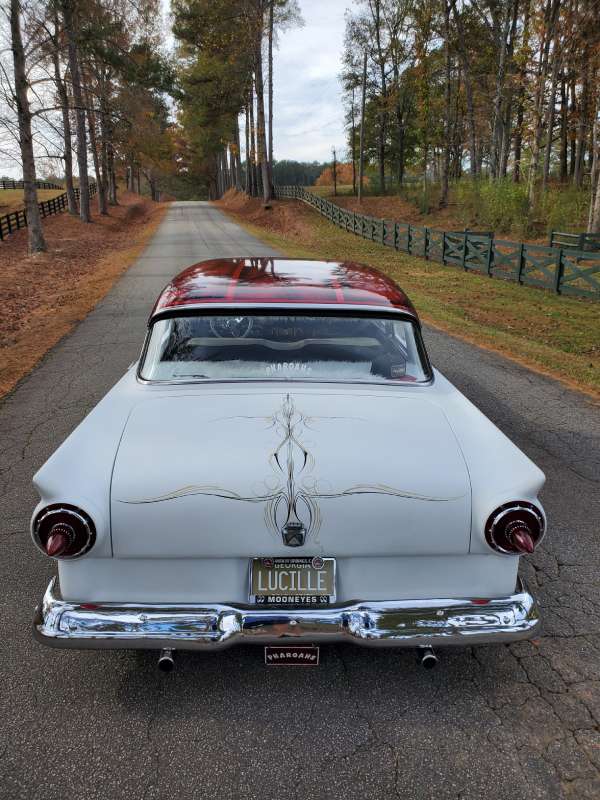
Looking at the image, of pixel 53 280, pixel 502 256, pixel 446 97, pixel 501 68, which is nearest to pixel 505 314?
pixel 502 256

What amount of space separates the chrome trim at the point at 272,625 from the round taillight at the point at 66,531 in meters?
0.26

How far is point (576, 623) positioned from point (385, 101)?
44.6m

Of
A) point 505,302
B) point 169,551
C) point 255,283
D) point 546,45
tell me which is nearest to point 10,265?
point 505,302

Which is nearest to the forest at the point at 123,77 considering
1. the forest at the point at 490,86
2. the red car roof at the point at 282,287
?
the forest at the point at 490,86

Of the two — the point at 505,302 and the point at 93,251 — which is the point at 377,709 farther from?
the point at 93,251

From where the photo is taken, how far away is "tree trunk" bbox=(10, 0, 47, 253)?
17578 millimetres

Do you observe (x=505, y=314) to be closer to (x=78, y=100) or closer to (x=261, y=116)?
(x=78, y=100)

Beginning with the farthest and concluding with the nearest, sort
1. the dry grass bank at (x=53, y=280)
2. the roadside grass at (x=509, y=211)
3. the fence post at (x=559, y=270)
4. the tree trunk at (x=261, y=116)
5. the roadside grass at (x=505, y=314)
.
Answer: the tree trunk at (x=261, y=116) → the roadside grass at (x=509, y=211) → the fence post at (x=559, y=270) → the dry grass bank at (x=53, y=280) → the roadside grass at (x=505, y=314)

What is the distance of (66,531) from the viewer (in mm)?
2238

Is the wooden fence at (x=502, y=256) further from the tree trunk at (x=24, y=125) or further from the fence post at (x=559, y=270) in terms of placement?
the tree trunk at (x=24, y=125)

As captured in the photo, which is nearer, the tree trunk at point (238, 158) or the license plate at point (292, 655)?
the license plate at point (292, 655)

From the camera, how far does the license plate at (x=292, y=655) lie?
2.34 m

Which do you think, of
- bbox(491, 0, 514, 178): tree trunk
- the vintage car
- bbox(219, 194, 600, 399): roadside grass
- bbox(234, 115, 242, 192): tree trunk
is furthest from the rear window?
bbox(234, 115, 242, 192): tree trunk

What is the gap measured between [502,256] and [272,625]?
16.7m
